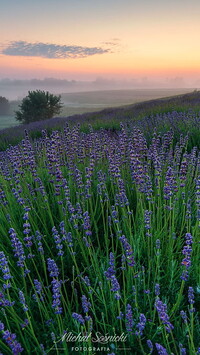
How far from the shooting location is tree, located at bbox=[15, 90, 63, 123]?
24031mm

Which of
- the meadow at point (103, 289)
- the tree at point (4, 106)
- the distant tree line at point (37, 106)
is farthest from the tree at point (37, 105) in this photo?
the tree at point (4, 106)

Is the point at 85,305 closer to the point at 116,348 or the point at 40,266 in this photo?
the point at 116,348

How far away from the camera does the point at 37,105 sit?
2422cm

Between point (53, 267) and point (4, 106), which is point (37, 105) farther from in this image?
point (4, 106)

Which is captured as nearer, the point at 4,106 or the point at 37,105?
the point at 37,105

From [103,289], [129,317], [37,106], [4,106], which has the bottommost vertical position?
[103,289]

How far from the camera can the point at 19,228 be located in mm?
2955

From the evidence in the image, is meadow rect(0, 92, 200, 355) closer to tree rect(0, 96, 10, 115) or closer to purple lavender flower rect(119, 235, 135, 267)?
purple lavender flower rect(119, 235, 135, 267)

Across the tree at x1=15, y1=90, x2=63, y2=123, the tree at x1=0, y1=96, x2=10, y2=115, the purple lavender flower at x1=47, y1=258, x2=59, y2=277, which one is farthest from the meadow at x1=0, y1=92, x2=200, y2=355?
the tree at x1=0, y1=96, x2=10, y2=115

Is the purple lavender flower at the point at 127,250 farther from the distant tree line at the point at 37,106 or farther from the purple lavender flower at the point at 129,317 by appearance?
the distant tree line at the point at 37,106

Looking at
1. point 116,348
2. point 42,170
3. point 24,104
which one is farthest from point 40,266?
point 24,104

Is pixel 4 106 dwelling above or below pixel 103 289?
above

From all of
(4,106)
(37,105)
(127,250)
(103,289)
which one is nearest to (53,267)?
(127,250)

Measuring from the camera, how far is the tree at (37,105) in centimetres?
2403
